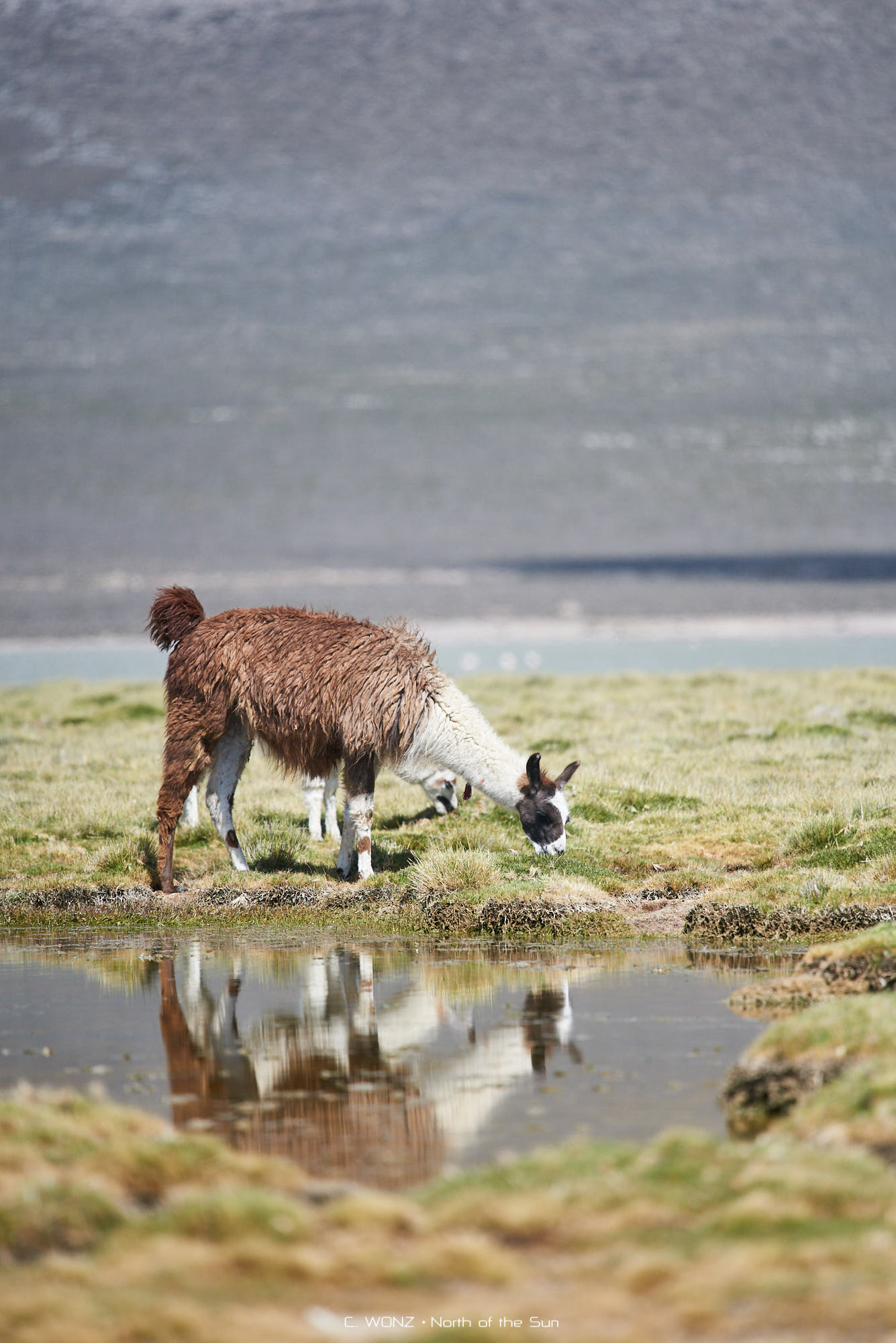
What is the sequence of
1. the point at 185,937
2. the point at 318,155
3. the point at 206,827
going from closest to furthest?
the point at 185,937
the point at 206,827
the point at 318,155

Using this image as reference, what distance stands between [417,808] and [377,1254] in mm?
9158

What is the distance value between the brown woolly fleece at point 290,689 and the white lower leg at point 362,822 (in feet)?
0.92

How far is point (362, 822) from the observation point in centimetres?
1134

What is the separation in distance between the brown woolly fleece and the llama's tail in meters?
0.01

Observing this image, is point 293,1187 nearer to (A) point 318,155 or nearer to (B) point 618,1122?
(B) point 618,1122

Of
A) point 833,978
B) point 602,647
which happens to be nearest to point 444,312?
point 602,647

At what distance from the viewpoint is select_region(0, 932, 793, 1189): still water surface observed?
5848 millimetres

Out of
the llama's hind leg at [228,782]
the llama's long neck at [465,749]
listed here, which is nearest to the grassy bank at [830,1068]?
the llama's long neck at [465,749]

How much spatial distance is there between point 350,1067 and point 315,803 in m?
6.17

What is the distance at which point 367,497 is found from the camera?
68.8 metres

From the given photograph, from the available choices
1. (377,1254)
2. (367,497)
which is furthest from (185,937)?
(367,497)

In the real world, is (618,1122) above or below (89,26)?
below

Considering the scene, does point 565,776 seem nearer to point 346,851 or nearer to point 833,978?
point 346,851

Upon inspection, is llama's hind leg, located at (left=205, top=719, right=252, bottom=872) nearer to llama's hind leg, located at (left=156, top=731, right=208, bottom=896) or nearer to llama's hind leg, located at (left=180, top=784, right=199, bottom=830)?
llama's hind leg, located at (left=156, top=731, right=208, bottom=896)
